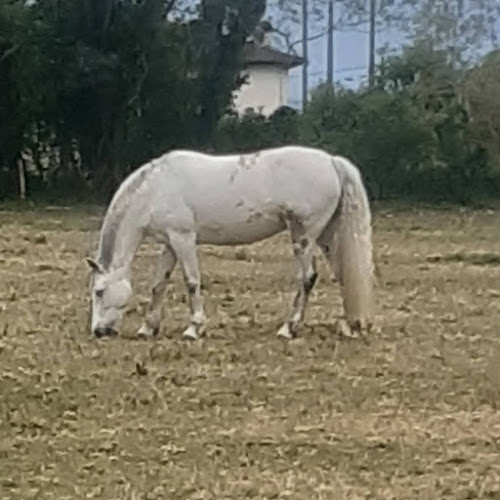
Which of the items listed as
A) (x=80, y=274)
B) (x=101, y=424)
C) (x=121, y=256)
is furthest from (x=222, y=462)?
(x=80, y=274)

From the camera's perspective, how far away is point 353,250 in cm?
1019

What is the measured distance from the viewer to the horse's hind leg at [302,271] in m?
10.4

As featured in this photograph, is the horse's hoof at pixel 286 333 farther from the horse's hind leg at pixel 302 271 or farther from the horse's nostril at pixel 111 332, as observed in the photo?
the horse's nostril at pixel 111 332

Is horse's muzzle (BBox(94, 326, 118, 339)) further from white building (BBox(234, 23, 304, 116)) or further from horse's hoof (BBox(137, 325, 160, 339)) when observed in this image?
white building (BBox(234, 23, 304, 116))

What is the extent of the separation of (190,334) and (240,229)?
33.6 inches

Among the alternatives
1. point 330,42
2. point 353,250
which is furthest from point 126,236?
point 330,42

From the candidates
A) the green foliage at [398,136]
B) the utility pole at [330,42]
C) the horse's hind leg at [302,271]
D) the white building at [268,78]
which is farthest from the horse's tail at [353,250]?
the utility pole at [330,42]

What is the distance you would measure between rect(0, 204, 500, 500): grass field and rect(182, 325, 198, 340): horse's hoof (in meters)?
0.09

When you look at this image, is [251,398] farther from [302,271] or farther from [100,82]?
[100,82]

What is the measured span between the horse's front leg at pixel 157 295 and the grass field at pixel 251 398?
12cm

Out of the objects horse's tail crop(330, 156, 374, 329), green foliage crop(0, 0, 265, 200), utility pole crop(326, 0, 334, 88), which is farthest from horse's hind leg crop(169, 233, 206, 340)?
utility pole crop(326, 0, 334, 88)

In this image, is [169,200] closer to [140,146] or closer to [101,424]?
[101,424]

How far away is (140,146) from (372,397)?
2188cm

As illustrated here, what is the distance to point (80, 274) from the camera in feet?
46.2
